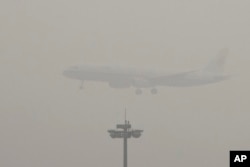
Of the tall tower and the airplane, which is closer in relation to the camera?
the tall tower

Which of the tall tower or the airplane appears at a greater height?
the airplane

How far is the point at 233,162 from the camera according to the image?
7844 cm

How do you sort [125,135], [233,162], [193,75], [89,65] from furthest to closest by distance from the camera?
1. [193,75]
2. [89,65]
3. [125,135]
4. [233,162]

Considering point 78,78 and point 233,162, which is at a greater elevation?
point 78,78

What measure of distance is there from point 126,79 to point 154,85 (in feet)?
28.4

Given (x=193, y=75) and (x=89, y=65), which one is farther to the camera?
(x=193, y=75)

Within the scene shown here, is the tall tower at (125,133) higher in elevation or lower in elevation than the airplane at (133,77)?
lower

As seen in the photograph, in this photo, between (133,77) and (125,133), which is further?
(133,77)

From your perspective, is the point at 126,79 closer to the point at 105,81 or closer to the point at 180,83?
the point at 105,81

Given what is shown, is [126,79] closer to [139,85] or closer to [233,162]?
[139,85]

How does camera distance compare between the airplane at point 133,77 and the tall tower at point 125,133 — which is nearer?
the tall tower at point 125,133

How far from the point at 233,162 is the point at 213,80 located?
107m

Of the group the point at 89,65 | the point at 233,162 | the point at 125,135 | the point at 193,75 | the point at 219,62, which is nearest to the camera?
the point at 233,162

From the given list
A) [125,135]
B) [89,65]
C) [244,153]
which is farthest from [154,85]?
[244,153]
